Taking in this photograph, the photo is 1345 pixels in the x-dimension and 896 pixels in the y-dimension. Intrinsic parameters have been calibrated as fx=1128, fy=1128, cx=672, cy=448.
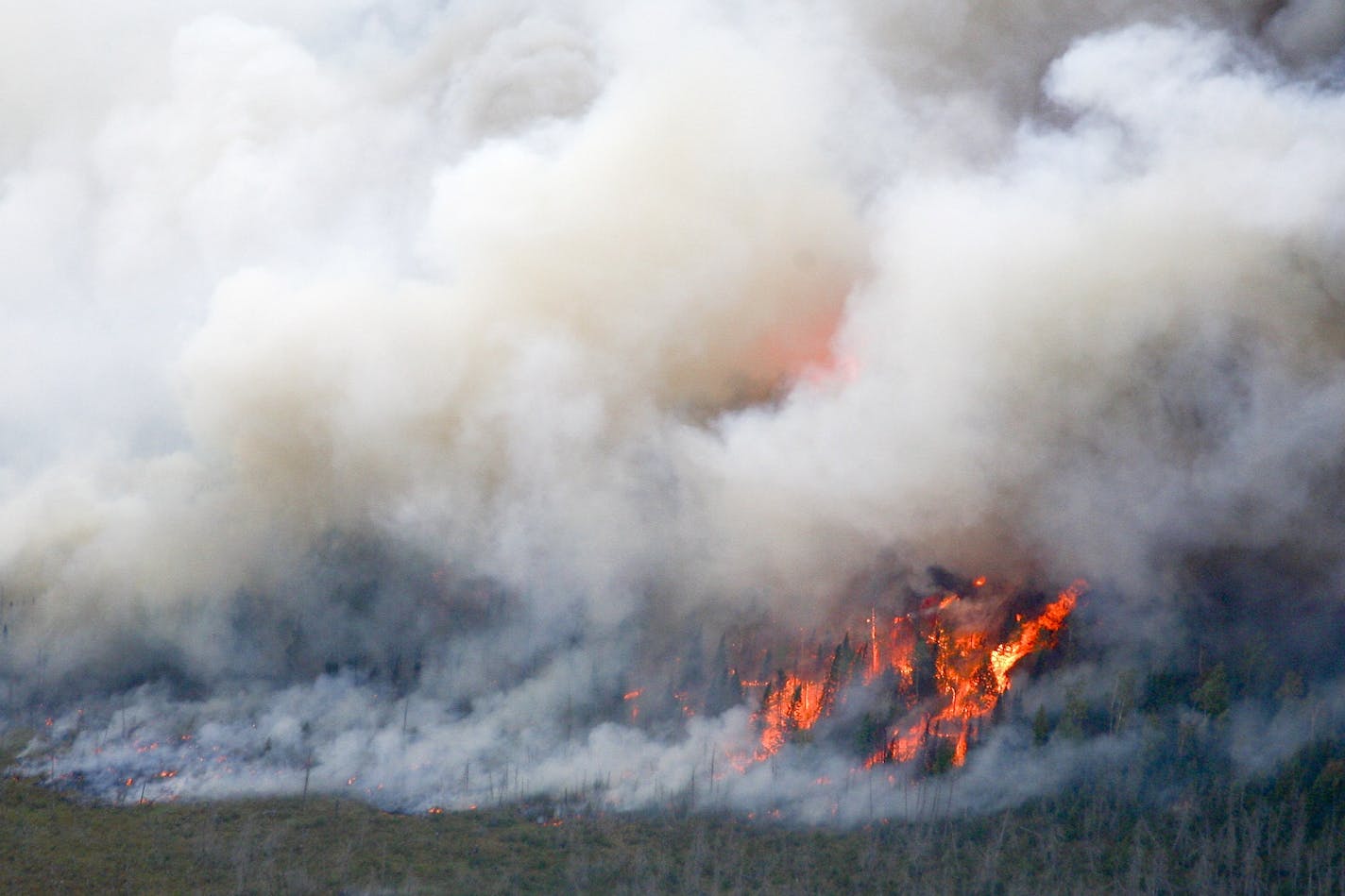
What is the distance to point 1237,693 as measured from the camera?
343 feet

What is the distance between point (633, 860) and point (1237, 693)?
58.0 meters

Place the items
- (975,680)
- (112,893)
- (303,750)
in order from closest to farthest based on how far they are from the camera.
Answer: (112,893), (975,680), (303,750)

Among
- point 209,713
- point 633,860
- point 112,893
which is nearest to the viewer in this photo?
point 112,893

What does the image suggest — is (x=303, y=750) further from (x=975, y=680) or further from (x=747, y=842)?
(x=975, y=680)

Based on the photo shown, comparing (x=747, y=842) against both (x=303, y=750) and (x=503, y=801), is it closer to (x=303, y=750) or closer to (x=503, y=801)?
(x=503, y=801)

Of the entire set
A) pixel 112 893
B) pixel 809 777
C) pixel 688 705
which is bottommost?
pixel 112 893

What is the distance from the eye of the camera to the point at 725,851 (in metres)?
94.0

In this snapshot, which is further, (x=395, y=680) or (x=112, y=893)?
(x=395, y=680)

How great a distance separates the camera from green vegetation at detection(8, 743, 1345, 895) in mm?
86375

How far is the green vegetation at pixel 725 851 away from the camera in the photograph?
8638 cm

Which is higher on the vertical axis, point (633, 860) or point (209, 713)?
point (209, 713)

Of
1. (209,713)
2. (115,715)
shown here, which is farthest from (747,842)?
(115,715)

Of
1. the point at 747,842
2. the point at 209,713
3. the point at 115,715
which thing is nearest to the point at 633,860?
the point at 747,842

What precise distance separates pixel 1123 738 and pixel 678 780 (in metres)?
42.2
